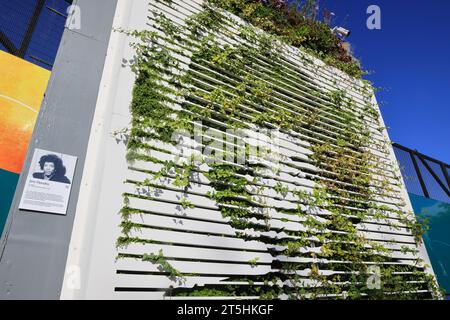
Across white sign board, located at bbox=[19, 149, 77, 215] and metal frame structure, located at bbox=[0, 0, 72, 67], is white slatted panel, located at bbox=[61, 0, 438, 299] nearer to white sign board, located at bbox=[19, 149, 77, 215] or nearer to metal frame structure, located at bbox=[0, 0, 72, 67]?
white sign board, located at bbox=[19, 149, 77, 215]

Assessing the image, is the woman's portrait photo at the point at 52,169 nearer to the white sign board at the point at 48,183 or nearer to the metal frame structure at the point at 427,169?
the white sign board at the point at 48,183

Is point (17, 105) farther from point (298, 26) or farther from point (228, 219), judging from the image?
point (298, 26)

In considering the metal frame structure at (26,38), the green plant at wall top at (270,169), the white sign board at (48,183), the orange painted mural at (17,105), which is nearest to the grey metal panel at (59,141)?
the white sign board at (48,183)

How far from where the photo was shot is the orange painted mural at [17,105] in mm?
2648

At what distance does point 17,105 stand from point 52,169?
3.81 ft

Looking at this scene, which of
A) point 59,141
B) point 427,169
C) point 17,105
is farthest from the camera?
point 427,169

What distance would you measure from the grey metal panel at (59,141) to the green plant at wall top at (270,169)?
44 centimetres

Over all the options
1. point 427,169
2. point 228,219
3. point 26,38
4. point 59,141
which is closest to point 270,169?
point 228,219

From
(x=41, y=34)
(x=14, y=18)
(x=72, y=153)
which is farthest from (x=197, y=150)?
(x=14, y=18)

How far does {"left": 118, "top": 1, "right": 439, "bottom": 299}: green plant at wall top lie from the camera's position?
2896mm

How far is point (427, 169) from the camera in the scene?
7809 mm

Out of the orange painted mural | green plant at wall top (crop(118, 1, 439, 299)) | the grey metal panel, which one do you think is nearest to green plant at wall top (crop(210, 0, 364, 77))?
green plant at wall top (crop(118, 1, 439, 299))

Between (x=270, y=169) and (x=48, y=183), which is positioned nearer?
(x=48, y=183)
